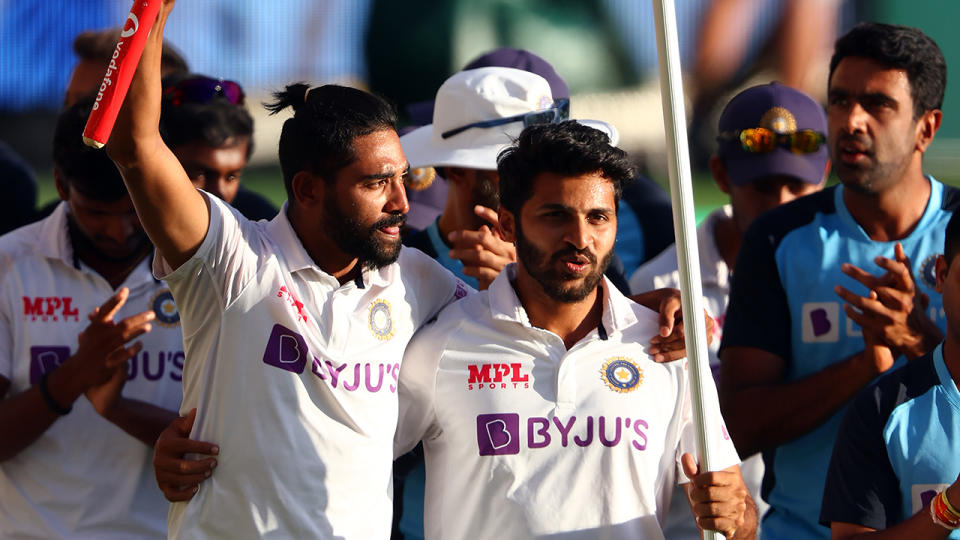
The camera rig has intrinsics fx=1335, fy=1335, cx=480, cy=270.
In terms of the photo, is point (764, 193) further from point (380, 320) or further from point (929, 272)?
point (380, 320)

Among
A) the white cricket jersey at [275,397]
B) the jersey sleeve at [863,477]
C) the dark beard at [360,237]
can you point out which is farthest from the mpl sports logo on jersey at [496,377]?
the jersey sleeve at [863,477]

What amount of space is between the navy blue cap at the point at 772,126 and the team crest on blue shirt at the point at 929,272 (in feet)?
→ 2.45

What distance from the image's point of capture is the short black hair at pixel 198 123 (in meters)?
4.15

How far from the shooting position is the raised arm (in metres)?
2.58

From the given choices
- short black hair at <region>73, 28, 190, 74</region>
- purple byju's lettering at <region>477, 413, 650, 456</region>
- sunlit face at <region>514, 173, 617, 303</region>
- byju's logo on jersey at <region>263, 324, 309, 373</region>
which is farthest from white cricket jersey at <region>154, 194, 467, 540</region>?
short black hair at <region>73, 28, 190, 74</region>

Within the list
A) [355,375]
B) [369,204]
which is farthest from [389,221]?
[355,375]

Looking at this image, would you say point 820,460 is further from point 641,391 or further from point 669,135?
point 669,135

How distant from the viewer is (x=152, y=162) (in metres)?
2.61

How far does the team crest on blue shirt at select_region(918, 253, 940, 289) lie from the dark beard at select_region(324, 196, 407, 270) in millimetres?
1628

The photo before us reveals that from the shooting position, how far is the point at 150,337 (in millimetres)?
3764

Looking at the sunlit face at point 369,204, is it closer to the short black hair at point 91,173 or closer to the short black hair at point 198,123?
the short black hair at point 91,173

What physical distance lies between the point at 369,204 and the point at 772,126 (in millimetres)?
1983

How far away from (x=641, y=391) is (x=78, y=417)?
1643 millimetres

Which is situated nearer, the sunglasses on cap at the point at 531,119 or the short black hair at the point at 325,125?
the short black hair at the point at 325,125
